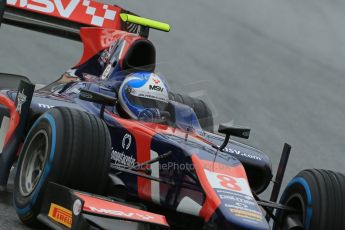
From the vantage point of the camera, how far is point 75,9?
8852mm

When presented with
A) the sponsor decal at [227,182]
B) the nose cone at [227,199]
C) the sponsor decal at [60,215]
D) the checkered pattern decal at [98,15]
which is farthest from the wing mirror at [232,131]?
the checkered pattern decal at [98,15]

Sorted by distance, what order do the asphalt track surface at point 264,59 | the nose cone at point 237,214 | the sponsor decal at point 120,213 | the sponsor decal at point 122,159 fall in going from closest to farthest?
the sponsor decal at point 120,213 < the nose cone at point 237,214 < the sponsor decal at point 122,159 < the asphalt track surface at point 264,59

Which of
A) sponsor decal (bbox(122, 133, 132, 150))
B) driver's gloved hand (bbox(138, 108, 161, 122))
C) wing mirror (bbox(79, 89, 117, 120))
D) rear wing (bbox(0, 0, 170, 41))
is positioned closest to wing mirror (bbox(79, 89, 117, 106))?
wing mirror (bbox(79, 89, 117, 120))

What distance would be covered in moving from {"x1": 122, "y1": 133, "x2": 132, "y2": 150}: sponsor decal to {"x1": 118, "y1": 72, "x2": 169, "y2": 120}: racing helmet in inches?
14.7

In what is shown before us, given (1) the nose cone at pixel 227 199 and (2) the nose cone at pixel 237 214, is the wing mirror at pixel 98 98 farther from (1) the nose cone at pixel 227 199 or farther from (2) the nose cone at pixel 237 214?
(2) the nose cone at pixel 237 214

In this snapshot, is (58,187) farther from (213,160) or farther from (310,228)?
(310,228)

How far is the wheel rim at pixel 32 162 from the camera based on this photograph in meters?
6.09

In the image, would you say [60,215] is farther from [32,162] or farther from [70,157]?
[32,162]

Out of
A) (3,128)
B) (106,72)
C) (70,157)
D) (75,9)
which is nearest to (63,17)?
(75,9)

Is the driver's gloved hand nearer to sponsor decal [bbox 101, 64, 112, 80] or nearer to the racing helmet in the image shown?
the racing helmet

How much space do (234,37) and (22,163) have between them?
27.4ft

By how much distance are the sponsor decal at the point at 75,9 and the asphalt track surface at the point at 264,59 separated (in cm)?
234

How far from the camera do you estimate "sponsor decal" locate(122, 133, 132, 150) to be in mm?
6309

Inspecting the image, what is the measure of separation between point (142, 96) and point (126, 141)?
599 millimetres
